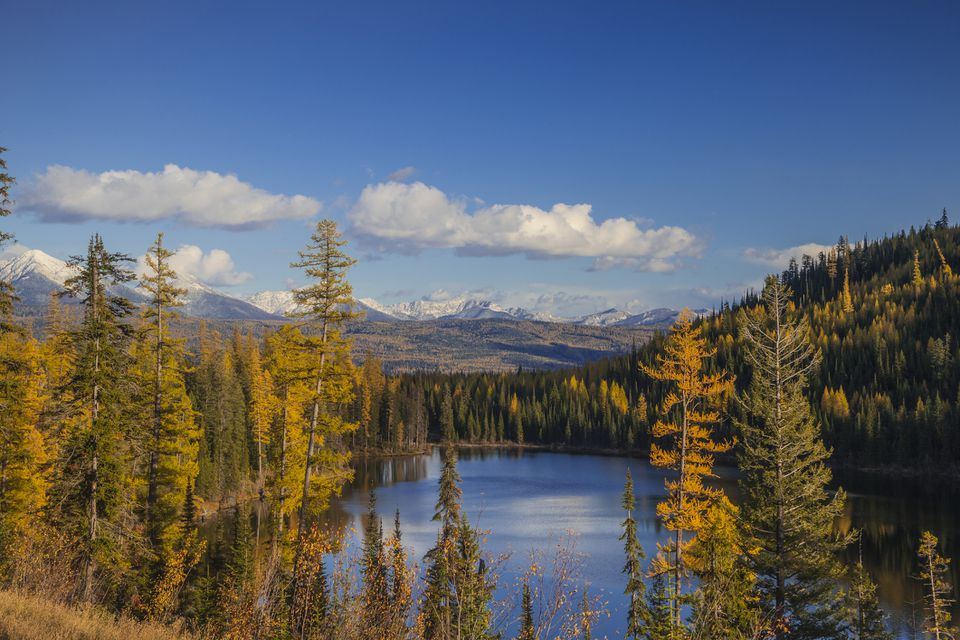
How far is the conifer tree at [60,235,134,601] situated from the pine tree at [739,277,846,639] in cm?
2167

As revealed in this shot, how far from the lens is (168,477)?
32.2 metres

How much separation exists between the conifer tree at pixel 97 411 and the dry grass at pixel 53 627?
11094 millimetres

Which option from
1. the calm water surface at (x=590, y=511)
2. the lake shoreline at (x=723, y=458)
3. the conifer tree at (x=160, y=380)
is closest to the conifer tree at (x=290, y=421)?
the conifer tree at (x=160, y=380)

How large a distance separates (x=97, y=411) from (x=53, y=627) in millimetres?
14557

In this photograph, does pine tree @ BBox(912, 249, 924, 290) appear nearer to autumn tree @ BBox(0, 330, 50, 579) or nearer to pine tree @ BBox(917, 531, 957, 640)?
pine tree @ BBox(917, 531, 957, 640)

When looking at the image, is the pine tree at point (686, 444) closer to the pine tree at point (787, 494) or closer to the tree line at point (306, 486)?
the tree line at point (306, 486)

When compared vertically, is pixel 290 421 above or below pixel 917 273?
below

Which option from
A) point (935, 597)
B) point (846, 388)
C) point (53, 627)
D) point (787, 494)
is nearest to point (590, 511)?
point (935, 597)

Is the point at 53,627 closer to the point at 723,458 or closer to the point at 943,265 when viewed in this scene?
the point at 723,458

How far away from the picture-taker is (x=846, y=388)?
127 m

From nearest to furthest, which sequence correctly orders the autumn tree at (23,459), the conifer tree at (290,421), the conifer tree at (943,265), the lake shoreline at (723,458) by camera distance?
1. the conifer tree at (290,421)
2. the autumn tree at (23,459)
3. the lake shoreline at (723,458)
4. the conifer tree at (943,265)

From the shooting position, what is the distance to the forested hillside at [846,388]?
341 ft

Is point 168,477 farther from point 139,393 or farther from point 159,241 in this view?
point 159,241

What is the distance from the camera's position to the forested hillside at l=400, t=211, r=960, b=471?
103938 millimetres
